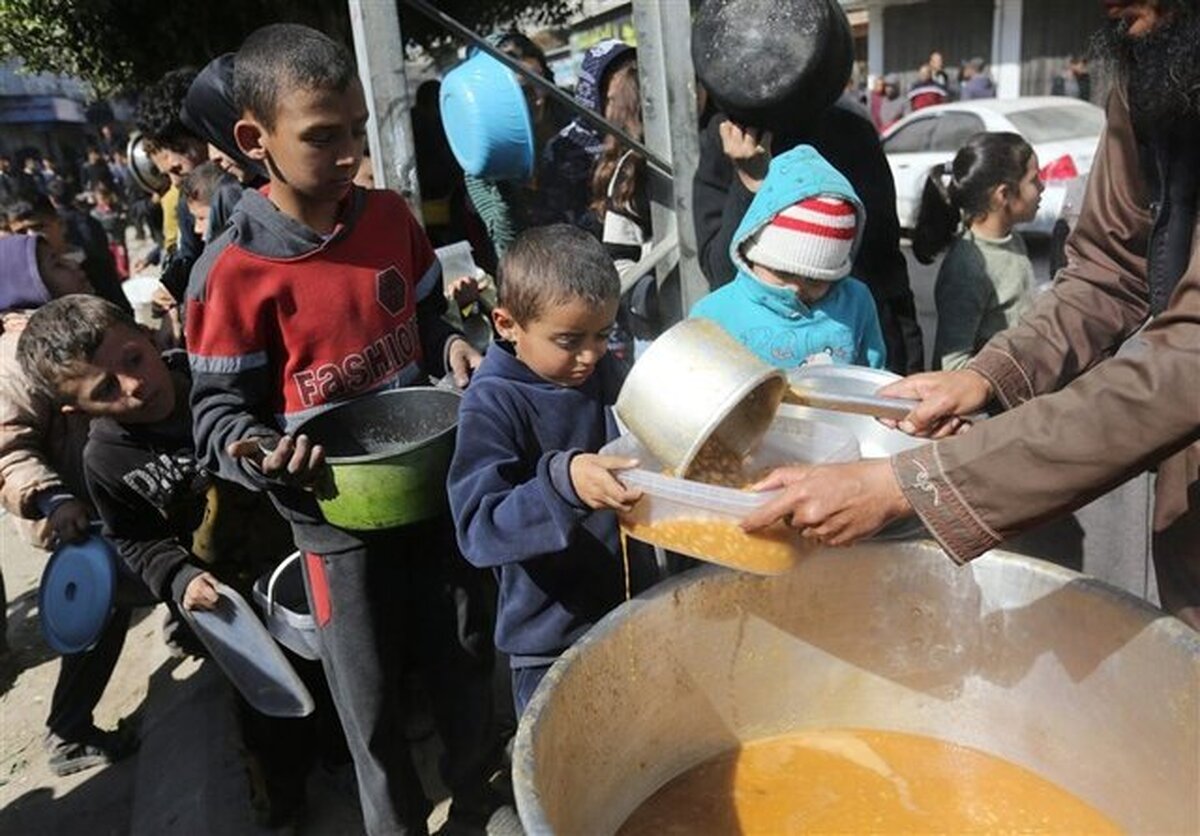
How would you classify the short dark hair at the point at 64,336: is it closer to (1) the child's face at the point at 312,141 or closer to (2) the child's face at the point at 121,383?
(2) the child's face at the point at 121,383

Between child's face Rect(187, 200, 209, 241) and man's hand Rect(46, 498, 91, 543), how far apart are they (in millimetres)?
1168

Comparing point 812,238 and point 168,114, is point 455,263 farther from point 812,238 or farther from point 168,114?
point 812,238

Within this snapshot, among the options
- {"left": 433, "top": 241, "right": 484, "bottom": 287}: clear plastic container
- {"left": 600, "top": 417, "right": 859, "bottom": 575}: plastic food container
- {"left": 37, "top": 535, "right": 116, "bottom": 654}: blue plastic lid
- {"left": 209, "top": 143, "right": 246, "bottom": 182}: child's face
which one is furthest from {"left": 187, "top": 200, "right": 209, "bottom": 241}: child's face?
{"left": 600, "top": 417, "right": 859, "bottom": 575}: plastic food container

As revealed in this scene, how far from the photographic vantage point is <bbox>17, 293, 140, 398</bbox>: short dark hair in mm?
2490

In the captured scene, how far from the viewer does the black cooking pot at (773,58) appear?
2.73 metres

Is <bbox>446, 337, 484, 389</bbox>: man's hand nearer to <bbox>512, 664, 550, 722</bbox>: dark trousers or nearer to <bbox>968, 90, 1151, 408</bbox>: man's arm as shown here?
<bbox>512, 664, 550, 722</bbox>: dark trousers

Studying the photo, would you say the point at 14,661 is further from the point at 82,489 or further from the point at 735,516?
the point at 735,516

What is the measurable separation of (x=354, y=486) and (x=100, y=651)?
6.28 ft

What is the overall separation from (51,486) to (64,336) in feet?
2.30

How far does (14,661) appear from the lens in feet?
13.9

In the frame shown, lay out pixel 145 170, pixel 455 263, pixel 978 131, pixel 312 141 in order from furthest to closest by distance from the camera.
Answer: pixel 978 131, pixel 145 170, pixel 455 263, pixel 312 141

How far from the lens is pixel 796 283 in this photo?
8.34 ft

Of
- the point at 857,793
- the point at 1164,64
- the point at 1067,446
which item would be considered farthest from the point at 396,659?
the point at 1164,64

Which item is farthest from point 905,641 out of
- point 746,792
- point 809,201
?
point 809,201
